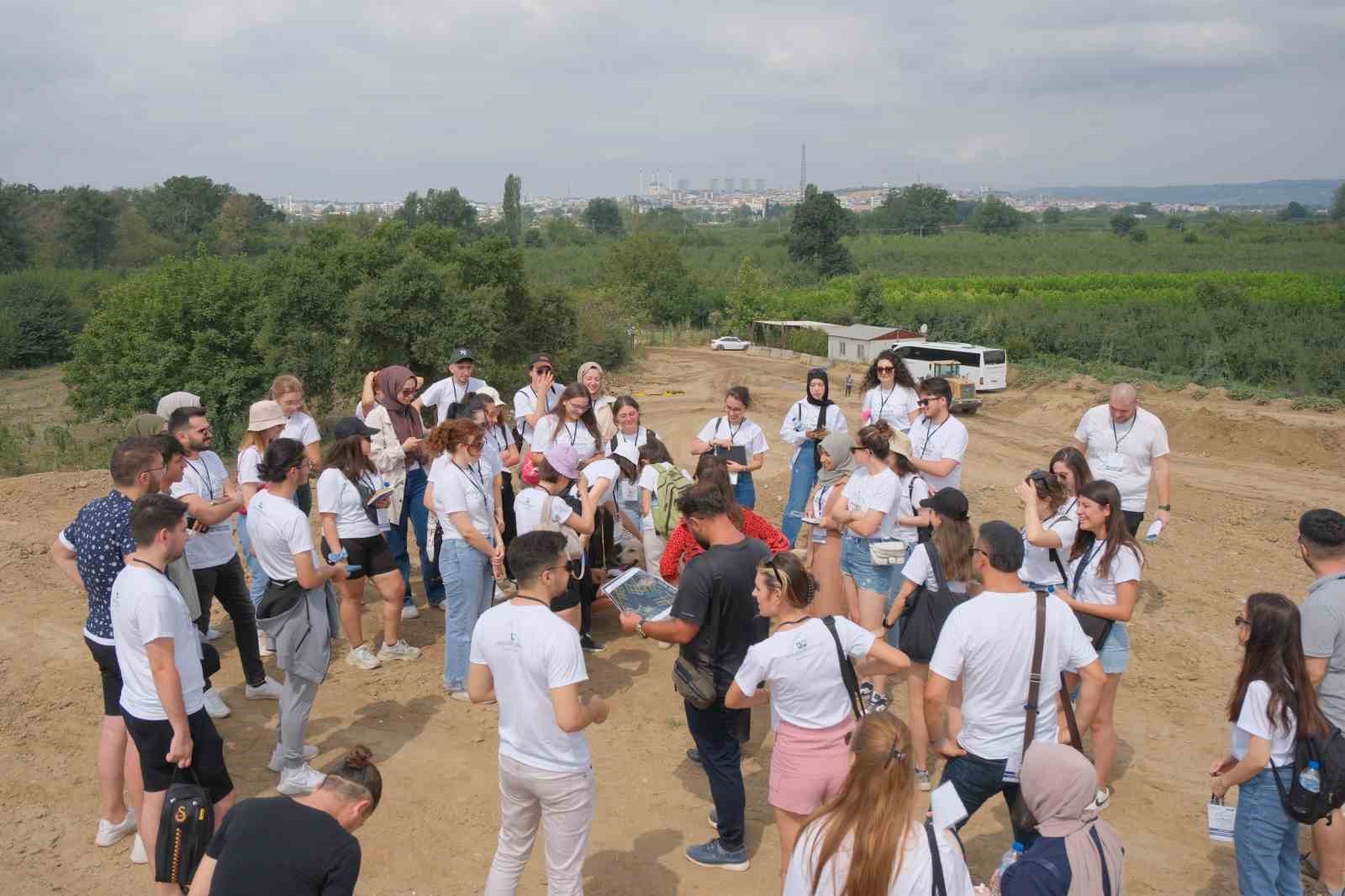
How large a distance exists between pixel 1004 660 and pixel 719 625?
134cm

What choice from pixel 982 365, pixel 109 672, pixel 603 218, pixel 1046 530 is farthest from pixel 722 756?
pixel 603 218

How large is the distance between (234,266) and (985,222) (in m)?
122

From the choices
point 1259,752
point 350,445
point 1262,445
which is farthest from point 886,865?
point 1262,445

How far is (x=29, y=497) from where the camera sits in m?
10.6

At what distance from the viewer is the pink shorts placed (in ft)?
12.9

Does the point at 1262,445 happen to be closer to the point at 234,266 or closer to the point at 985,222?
the point at 234,266

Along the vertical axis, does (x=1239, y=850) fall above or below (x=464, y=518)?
below

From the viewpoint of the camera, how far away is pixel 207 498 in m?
6.37

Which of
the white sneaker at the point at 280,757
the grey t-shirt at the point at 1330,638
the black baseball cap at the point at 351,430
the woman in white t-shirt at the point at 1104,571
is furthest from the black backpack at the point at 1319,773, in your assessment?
the black baseball cap at the point at 351,430

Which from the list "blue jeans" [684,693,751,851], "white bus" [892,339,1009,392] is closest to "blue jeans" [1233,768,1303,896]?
"blue jeans" [684,693,751,851]

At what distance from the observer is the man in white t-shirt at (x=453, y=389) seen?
8734 millimetres

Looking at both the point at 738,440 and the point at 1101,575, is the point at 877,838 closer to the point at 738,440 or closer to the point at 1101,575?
the point at 1101,575

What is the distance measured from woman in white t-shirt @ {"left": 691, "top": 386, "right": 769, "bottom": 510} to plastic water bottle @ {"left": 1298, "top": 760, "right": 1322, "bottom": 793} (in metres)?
4.70

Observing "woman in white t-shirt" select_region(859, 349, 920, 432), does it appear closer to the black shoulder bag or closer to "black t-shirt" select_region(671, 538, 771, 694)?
"black t-shirt" select_region(671, 538, 771, 694)
